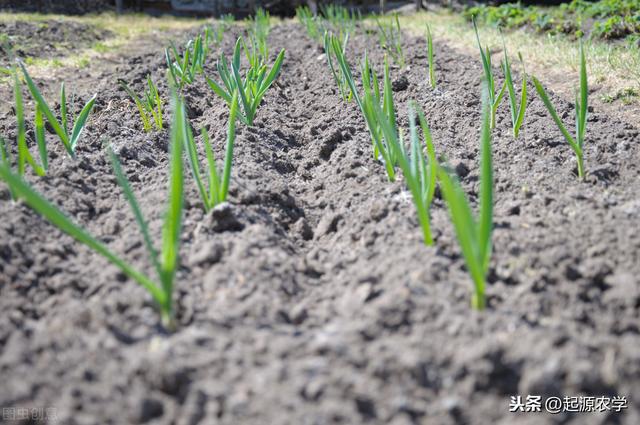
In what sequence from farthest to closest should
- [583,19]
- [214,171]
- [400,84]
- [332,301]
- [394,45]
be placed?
1. [583,19]
2. [394,45]
3. [400,84]
4. [214,171]
5. [332,301]

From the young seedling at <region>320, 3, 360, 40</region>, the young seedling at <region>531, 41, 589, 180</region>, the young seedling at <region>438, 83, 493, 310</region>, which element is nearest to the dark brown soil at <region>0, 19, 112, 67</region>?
the young seedling at <region>320, 3, 360, 40</region>

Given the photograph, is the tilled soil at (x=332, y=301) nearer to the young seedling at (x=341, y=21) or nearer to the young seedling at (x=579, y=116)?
the young seedling at (x=579, y=116)

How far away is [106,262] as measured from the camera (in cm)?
152

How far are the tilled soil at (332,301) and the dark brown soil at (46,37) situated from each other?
3.80 meters

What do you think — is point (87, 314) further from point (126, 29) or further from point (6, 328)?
point (126, 29)

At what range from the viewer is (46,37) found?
642cm

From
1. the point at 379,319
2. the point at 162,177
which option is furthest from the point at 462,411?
the point at 162,177

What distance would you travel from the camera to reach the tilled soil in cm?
102

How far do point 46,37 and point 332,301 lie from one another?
6387 millimetres

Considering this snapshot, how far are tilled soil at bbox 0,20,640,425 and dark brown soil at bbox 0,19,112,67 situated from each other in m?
3.80

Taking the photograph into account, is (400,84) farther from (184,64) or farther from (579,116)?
(579,116)

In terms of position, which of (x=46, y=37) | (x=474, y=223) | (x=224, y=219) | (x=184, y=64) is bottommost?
(x=224, y=219)

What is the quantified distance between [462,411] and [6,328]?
993 millimetres

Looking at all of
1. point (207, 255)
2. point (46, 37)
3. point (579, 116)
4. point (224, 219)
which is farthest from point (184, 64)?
point (46, 37)
